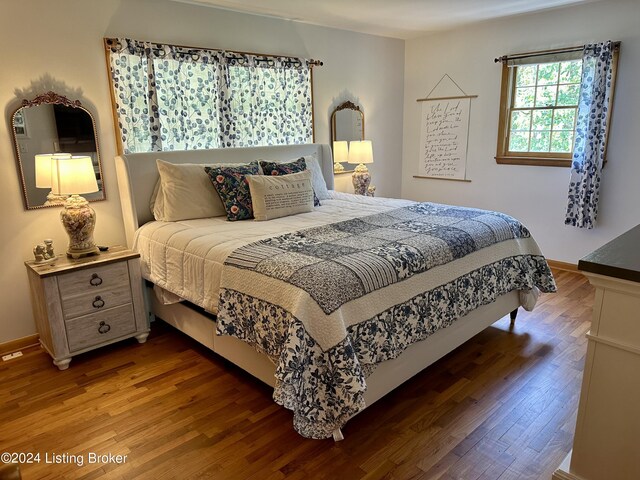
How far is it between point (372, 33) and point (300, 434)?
4.25 meters

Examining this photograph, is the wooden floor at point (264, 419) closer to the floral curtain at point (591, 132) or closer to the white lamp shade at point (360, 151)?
the floral curtain at point (591, 132)

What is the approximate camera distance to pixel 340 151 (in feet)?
15.1

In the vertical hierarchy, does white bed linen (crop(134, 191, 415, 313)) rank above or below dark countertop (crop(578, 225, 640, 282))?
below

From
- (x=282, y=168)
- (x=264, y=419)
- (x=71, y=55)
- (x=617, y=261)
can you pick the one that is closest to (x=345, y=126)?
(x=282, y=168)

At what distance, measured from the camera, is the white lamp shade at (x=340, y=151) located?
15.0ft

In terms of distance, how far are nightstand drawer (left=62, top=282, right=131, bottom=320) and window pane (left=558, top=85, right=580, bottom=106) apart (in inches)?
159

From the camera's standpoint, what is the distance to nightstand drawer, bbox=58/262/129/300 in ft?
8.70

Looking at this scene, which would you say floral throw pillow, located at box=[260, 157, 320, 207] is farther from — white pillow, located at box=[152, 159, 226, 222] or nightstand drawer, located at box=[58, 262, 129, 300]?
nightstand drawer, located at box=[58, 262, 129, 300]

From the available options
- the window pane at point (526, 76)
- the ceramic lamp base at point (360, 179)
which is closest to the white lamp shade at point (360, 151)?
the ceramic lamp base at point (360, 179)

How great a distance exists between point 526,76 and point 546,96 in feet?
0.94

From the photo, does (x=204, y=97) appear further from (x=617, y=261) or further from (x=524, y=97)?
(x=617, y=261)

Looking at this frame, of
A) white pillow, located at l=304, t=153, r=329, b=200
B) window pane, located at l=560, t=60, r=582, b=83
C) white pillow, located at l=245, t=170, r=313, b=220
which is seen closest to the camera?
white pillow, located at l=245, t=170, r=313, b=220

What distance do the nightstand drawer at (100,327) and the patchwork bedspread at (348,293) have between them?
101 cm

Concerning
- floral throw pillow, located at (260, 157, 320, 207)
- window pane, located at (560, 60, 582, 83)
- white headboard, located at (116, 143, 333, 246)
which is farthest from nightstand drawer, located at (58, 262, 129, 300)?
window pane, located at (560, 60, 582, 83)
